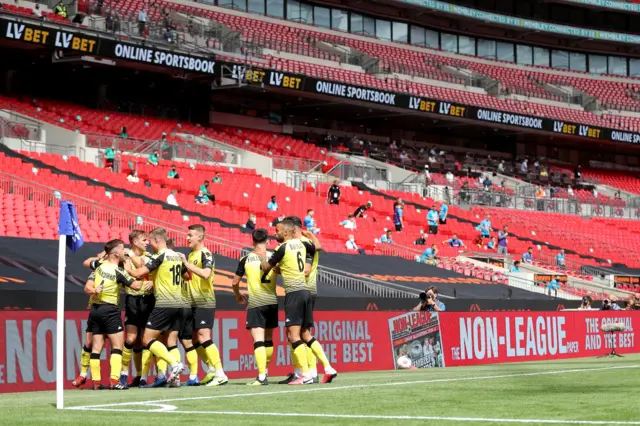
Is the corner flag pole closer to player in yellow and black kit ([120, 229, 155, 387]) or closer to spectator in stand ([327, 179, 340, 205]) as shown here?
player in yellow and black kit ([120, 229, 155, 387])

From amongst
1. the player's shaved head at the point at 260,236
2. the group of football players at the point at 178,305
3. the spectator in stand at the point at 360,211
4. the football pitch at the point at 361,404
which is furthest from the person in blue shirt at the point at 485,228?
the player's shaved head at the point at 260,236

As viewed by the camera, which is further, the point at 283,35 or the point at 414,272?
the point at 283,35

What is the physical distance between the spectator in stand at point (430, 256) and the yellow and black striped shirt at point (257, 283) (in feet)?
66.7

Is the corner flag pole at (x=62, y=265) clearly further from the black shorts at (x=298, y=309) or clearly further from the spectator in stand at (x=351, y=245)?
the spectator in stand at (x=351, y=245)

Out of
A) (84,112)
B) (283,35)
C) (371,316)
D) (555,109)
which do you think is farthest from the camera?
(555,109)

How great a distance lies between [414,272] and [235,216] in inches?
224

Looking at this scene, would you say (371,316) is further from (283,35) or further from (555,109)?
(555,109)

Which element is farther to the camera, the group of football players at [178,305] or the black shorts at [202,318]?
the black shorts at [202,318]

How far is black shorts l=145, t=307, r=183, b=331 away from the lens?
1291cm

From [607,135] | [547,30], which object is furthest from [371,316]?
[547,30]

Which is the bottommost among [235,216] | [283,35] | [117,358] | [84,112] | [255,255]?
[117,358]

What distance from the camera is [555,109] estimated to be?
60062 mm

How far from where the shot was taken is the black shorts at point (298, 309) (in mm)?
12789

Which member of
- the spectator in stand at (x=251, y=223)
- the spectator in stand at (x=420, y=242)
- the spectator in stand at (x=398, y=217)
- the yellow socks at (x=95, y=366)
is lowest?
the yellow socks at (x=95, y=366)
